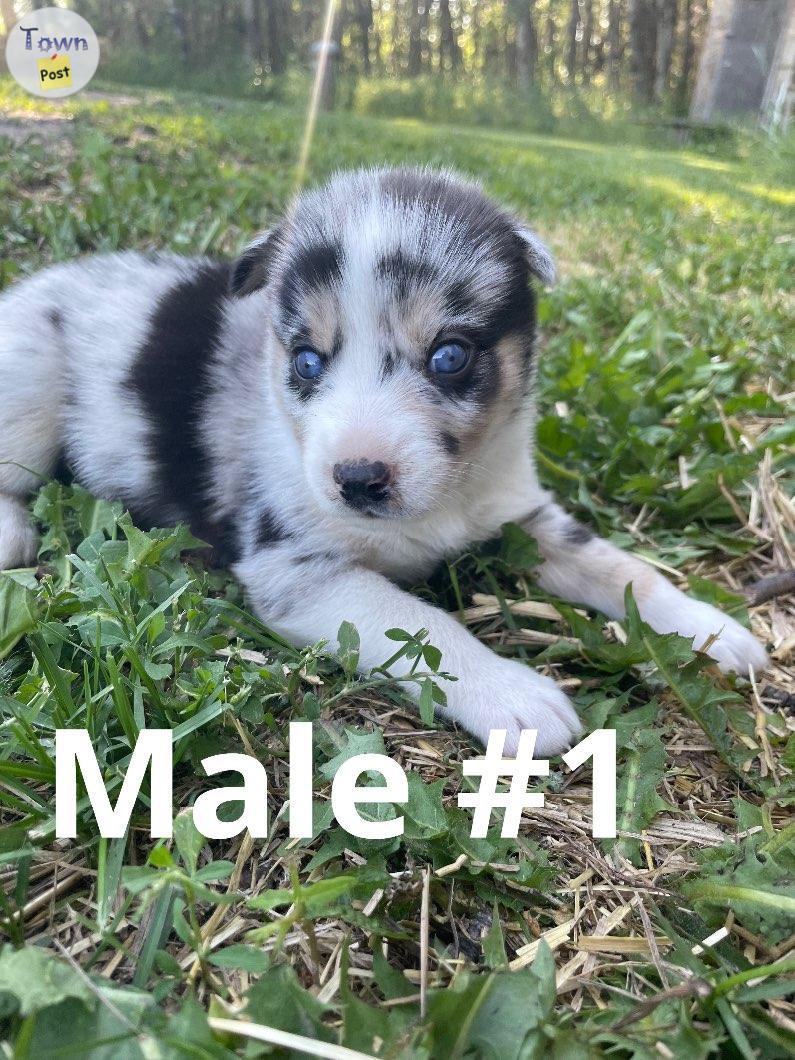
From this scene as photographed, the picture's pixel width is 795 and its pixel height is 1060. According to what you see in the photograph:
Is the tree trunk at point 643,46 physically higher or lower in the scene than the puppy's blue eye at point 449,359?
higher

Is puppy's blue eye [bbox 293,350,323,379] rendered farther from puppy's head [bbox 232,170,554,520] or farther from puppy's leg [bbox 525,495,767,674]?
puppy's leg [bbox 525,495,767,674]

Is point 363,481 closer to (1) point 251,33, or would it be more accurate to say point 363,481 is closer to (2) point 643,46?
(1) point 251,33

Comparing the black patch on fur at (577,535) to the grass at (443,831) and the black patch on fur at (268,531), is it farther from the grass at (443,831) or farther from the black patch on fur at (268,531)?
the black patch on fur at (268,531)

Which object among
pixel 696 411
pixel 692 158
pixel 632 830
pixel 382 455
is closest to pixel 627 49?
pixel 692 158

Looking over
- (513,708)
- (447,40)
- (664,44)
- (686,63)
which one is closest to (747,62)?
(686,63)

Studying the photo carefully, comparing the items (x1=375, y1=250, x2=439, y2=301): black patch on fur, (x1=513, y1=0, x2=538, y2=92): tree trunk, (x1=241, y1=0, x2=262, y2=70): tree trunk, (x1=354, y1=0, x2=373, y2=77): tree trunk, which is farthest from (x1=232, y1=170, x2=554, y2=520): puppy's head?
(x1=513, y1=0, x2=538, y2=92): tree trunk

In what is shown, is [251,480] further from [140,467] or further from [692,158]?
[692,158]

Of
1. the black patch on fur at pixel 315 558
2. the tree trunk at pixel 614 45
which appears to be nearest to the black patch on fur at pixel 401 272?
the black patch on fur at pixel 315 558
